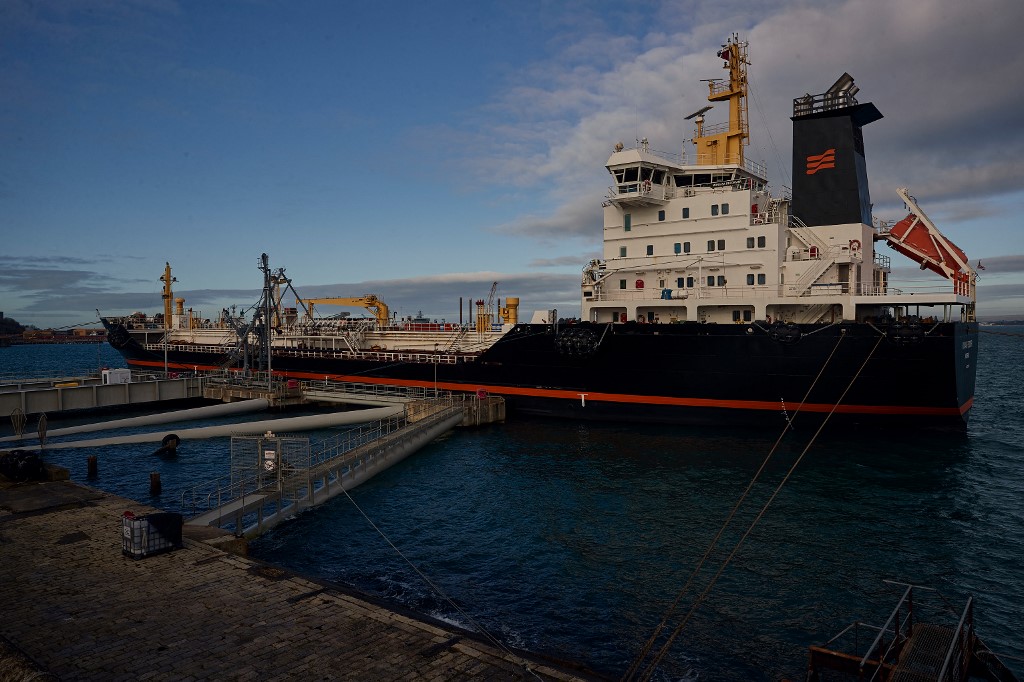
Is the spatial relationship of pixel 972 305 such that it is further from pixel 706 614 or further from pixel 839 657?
pixel 839 657

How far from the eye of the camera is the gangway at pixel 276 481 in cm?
1625

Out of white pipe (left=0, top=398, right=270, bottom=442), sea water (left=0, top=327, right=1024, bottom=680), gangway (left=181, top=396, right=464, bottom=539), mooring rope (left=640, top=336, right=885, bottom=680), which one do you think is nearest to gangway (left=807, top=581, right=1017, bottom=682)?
sea water (left=0, top=327, right=1024, bottom=680)

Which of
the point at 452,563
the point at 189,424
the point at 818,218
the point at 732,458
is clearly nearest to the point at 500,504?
the point at 452,563

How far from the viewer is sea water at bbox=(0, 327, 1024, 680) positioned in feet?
39.1

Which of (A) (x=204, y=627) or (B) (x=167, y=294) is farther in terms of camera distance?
(B) (x=167, y=294)

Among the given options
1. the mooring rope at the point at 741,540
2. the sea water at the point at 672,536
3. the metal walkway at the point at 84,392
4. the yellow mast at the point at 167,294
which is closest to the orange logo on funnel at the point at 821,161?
the mooring rope at the point at 741,540

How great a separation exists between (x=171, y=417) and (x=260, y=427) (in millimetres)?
6594

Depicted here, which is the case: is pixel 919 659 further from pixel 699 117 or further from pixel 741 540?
pixel 699 117

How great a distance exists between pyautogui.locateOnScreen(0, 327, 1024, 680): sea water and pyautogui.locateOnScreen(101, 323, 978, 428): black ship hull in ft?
5.12

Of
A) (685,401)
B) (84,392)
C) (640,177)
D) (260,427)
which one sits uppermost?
(640,177)

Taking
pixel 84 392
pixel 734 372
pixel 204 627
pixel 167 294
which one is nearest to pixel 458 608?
pixel 204 627

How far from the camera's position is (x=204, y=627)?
9.38 meters

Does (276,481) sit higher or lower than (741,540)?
higher

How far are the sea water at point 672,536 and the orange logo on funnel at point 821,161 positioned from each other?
1320 centimetres
